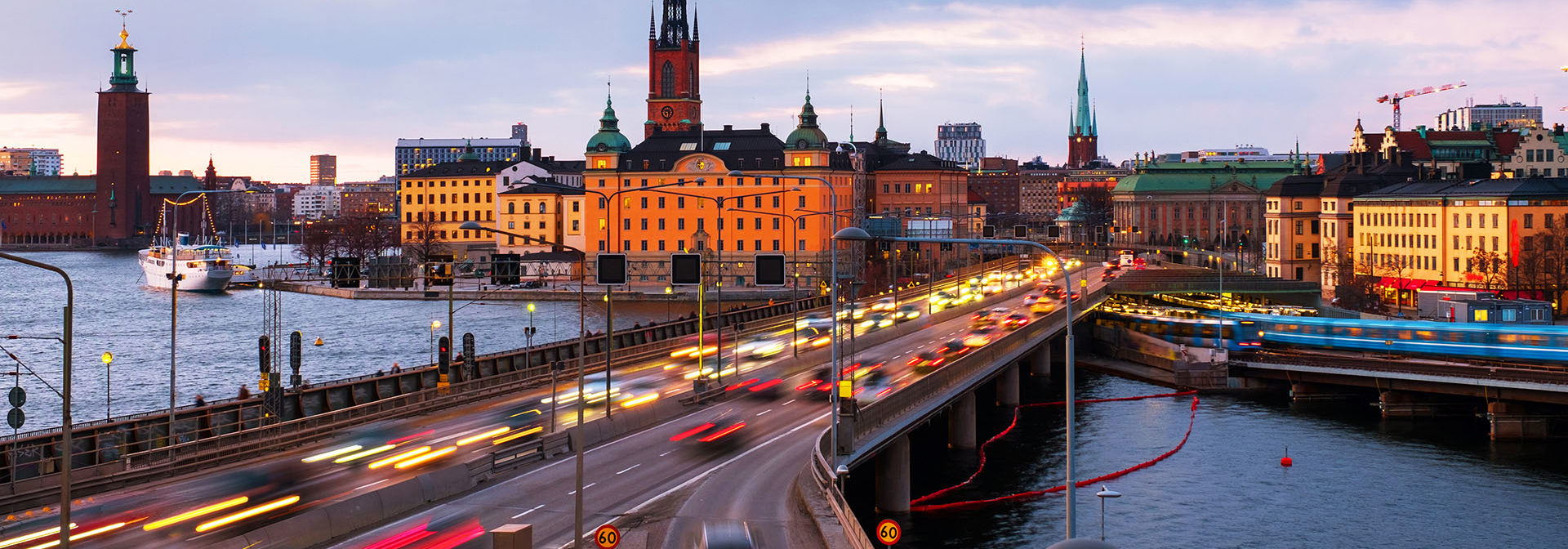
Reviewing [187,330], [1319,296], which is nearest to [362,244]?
[187,330]

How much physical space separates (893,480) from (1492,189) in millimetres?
84541

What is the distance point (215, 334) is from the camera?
392ft

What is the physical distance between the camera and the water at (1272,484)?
165 feet

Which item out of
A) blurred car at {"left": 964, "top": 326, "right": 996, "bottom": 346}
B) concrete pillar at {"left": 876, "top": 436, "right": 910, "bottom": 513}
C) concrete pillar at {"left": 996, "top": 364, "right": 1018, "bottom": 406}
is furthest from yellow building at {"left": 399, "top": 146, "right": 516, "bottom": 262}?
concrete pillar at {"left": 876, "top": 436, "right": 910, "bottom": 513}

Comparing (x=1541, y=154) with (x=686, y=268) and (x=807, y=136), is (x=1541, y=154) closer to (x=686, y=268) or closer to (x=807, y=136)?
(x=807, y=136)

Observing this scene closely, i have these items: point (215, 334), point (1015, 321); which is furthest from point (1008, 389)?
point (215, 334)

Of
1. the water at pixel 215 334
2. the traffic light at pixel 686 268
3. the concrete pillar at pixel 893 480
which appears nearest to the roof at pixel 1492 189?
the water at pixel 215 334

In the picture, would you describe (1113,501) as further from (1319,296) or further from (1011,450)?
(1319,296)

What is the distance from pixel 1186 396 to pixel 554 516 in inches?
2145

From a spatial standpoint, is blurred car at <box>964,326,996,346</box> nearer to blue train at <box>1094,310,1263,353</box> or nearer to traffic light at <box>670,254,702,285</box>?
blue train at <box>1094,310,1263,353</box>

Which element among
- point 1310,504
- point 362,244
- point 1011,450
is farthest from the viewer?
point 362,244

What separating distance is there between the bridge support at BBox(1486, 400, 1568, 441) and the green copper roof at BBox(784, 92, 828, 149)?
92.3 meters

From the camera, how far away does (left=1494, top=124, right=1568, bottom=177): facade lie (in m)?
158

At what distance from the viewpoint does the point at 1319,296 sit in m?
128
